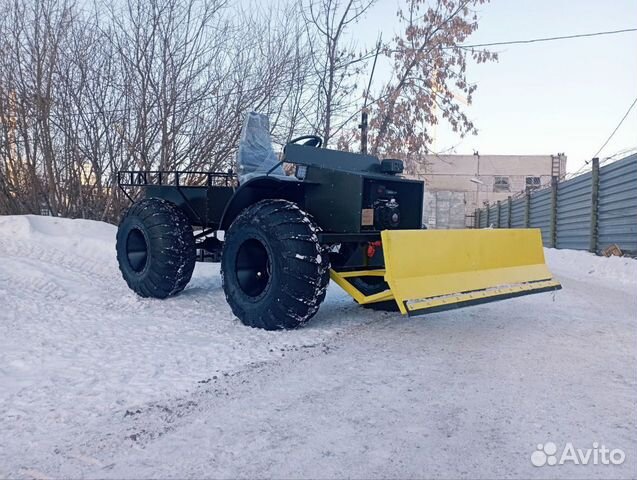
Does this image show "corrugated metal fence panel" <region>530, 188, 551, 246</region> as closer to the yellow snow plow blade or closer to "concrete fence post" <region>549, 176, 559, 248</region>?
"concrete fence post" <region>549, 176, 559, 248</region>

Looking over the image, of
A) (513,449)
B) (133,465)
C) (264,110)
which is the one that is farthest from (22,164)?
(513,449)

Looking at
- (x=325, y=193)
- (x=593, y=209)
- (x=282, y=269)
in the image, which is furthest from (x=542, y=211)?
(x=282, y=269)

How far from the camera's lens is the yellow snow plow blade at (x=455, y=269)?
4.00m

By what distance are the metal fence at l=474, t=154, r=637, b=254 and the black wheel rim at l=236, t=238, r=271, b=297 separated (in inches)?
311

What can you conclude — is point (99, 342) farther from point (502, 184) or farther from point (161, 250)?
point (502, 184)

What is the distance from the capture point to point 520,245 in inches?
210

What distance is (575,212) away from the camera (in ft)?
43.4

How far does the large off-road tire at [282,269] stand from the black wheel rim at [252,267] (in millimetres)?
51

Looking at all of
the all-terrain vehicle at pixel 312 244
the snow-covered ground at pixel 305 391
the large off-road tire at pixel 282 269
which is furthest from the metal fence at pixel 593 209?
the large off-road tire at pixel 282 269

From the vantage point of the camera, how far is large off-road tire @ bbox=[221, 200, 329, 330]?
13.6ft

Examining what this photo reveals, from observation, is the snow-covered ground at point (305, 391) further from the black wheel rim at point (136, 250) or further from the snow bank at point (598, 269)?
the snow bank at point (598, 269)

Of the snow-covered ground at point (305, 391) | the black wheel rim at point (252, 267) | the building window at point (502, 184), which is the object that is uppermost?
the building window at point (502, 184)

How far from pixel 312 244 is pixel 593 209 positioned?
950 cm

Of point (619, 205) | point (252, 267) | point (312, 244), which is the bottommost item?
point (252, 267)
